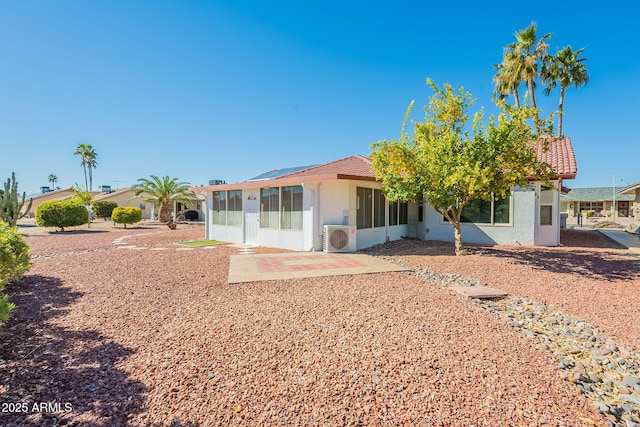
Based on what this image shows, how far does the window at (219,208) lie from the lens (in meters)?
15.6

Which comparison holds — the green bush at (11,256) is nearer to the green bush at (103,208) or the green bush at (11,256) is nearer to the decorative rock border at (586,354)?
the decorative rock border at (586,354)

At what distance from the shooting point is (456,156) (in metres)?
8.86

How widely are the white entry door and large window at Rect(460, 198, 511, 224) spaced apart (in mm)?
9789

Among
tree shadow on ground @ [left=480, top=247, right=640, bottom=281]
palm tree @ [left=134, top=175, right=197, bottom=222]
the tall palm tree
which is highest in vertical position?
the tall palm tree

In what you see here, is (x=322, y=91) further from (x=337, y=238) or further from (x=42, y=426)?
(x=42, y=426)

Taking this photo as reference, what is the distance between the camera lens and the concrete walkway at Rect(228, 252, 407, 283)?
7.74 meters

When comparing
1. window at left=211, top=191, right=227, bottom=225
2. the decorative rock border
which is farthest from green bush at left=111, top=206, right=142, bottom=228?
the decorative rock border

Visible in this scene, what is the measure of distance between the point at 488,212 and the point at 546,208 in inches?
87.7

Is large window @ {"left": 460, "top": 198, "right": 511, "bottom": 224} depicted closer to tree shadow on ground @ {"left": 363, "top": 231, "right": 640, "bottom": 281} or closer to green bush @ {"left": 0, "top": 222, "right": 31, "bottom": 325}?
tree shadow on ground @ {"left": 363, "top": 231, "right": 640, "bottom": 281}

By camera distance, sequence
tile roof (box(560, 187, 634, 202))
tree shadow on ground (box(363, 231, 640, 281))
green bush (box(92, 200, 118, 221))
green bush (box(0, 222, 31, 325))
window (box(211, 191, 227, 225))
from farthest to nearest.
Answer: tile roof (box(560, 187, 634, 202)) < green bush (box(92, 200, 118, 221)) < window (box(211, 191, 227, 225)) < tree shadow on ground (box(363, 231, 640, 281)) < green bush (box(0, 222, 31, 325))

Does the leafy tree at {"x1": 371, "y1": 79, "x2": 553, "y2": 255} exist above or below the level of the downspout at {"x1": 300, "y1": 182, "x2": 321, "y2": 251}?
above

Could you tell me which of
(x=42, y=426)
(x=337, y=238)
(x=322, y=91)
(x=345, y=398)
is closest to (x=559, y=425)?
(x=345, y=398)

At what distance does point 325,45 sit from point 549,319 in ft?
47.6

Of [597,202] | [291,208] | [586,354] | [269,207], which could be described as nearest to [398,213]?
[291,208]
